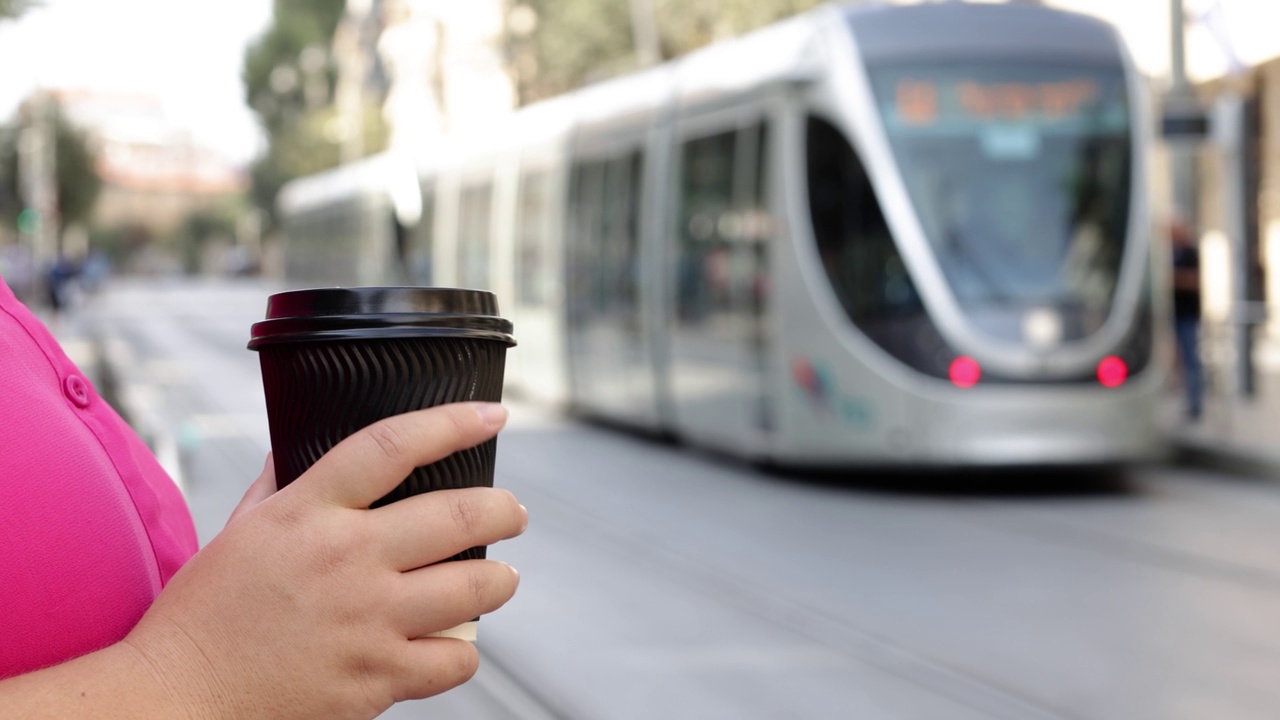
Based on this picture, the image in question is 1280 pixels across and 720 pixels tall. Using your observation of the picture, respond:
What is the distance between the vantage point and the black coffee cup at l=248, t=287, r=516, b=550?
3.76 feet

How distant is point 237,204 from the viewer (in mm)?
94875

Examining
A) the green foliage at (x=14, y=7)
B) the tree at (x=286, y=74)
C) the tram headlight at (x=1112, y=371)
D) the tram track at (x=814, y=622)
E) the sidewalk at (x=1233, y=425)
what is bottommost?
the sidewalk at (x=1233, y=425)

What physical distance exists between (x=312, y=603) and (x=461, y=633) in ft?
0.41

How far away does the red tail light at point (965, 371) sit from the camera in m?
9.25

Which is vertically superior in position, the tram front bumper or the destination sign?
the destination sign

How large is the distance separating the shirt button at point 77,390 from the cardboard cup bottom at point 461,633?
35 cm

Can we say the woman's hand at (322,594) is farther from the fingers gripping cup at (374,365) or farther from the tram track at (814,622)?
the tram track at (814,622)

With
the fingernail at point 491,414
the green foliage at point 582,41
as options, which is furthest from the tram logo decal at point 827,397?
the green foliage at point 582,41

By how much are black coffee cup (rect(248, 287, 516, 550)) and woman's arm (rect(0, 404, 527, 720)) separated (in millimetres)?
31

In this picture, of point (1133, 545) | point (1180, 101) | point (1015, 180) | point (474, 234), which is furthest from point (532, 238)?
point (1133, 545)

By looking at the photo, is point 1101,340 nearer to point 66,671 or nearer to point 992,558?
point 992,558

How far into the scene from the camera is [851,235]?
31.2 ft

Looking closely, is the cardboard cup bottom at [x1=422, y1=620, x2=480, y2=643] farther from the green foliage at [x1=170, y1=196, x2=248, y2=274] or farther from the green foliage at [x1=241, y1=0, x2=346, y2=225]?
the green foliage at [x1=170, y1=196, x2=248, y2=274]

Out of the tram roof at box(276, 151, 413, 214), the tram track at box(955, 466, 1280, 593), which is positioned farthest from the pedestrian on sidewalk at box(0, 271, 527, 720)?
the tram roof at box(276, 151, 413, 214)
